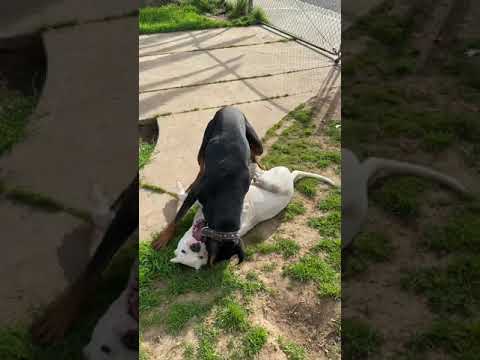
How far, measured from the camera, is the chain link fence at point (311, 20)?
24.9 feet

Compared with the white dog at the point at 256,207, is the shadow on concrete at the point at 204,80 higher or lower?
higher

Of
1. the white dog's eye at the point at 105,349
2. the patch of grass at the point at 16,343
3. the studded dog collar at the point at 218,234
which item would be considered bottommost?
the studded dog collar at the point at 218,234

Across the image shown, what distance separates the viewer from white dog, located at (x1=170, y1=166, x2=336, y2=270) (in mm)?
2801

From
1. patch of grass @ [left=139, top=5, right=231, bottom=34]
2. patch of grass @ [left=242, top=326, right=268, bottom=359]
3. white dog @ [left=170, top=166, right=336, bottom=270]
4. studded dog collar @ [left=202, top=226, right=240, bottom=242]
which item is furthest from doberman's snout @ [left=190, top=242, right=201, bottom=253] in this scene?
patch of grass @ [left=139, top=5, right=231, bottom=34]

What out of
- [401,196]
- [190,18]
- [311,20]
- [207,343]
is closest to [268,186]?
[401,196]

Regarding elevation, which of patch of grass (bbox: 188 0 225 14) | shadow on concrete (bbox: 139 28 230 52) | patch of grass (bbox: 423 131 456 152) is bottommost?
patch of grass (bbox: 423 131 456 152)

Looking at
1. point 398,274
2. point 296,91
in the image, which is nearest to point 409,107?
point 398,274

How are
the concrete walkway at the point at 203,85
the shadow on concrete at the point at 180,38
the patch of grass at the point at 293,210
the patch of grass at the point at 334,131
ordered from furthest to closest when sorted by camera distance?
the shadow on concrete at the point at 180,38
the patch of grass at the point at 334,131
the concrete walkway at the point at 203,85
the patch of grass at the point at 293,210

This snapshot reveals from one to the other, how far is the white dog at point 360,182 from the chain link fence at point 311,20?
13.8 feet

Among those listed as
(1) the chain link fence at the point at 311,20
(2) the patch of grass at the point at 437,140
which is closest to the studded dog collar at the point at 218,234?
(2) the patch of grass at the point at 437,140

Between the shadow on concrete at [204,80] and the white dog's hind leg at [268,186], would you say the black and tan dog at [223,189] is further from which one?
the shadow on concrete at [204,80]

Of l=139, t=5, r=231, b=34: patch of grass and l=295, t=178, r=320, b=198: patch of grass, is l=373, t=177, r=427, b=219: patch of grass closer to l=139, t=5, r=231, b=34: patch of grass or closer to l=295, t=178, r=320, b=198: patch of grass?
l=295, t=178, r=320, b=198: patch of grass

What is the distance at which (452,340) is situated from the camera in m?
2.36

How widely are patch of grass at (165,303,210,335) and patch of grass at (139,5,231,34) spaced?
6918 mm
